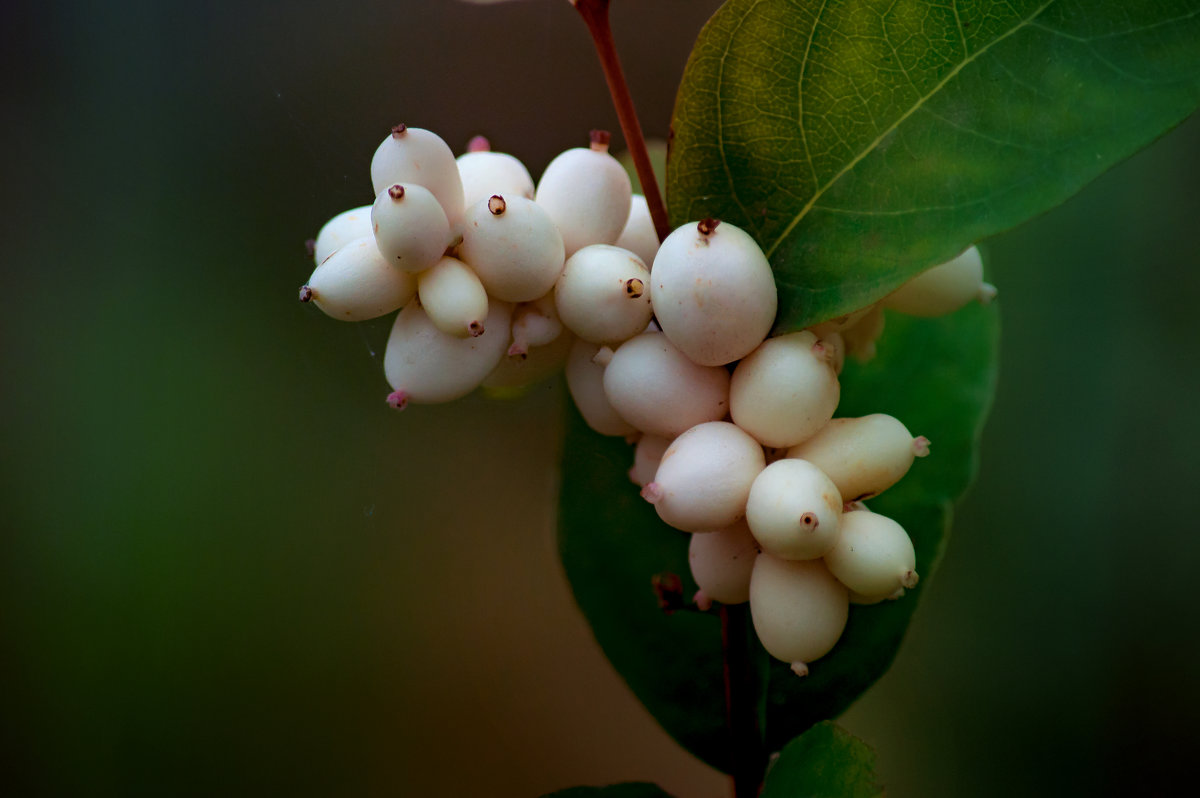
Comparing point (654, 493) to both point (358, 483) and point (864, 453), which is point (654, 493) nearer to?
point (864, 453)

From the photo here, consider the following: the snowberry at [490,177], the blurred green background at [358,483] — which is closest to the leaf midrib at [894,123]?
the snowberry at [490,177]

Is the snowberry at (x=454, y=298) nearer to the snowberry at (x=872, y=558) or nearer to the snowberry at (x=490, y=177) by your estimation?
the snowberry at (x=490, y=177)

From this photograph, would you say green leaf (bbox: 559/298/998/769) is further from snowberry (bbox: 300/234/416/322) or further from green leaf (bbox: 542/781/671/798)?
snowberry (bbox: 300/234/416/322)

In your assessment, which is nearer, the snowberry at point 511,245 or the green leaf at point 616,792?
the snowberry at point 511,245

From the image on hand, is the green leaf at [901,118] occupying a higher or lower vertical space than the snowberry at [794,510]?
higher

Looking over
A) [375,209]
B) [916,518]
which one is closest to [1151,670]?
[916,518]

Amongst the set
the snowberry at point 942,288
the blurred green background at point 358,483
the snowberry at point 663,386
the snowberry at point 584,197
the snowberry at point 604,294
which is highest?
the snowberry at point 584,197

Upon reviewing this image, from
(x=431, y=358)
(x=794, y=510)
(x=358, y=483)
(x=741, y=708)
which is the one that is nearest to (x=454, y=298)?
(x=431, y=358)
